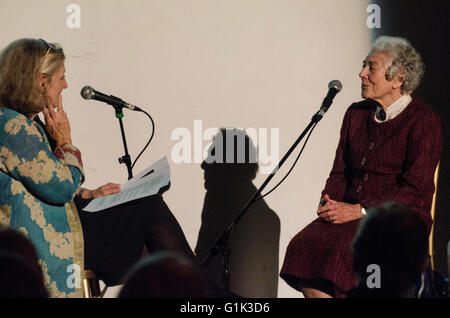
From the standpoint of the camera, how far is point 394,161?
2.51 metres

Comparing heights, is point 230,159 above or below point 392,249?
below

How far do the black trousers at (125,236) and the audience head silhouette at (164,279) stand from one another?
1.27 m

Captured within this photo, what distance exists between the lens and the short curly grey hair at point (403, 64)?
2547 millimetres

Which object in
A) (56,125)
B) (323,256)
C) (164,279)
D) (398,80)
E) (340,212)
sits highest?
(398,80)

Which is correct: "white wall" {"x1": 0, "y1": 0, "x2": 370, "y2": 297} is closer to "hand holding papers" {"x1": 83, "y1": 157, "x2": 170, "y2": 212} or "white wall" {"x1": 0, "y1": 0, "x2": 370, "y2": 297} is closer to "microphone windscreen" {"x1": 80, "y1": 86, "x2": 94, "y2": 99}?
"microphone windscreen" {"x1": 80, "y1": 86, "x2": 94, "y2": 99}

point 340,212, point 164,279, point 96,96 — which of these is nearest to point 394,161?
point 340,212

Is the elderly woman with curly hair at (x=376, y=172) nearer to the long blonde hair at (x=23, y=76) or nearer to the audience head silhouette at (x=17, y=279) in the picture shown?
the long blonde hair at (x=23, y=76)

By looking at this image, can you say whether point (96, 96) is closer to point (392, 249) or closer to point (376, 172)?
point (376, 172)

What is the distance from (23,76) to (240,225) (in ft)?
5.36

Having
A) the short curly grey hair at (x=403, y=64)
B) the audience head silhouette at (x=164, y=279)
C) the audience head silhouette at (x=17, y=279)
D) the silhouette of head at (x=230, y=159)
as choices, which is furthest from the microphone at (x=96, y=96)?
the audience head silhouette at (x=164, y=279)

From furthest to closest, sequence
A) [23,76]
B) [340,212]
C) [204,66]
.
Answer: [204,66] < [340,212] < [23,76]

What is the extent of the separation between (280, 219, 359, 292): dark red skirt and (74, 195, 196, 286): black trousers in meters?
0.42

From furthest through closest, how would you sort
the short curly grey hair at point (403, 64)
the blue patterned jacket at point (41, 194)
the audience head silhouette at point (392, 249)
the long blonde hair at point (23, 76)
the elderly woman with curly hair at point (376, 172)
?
the short curly grey hair at point (403, 64) → the elderly woman with curly hair at point (376, 172) → the long blonde hair at point (23, 76) → the blue patterned jacket at point (41, 194) → the audience head silhouette at point (392, 249)
